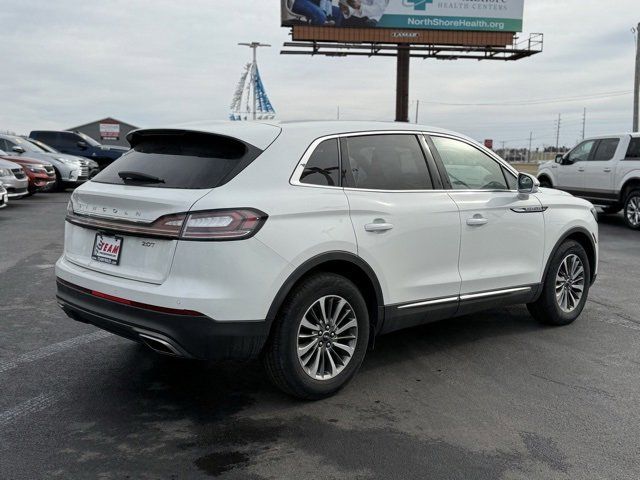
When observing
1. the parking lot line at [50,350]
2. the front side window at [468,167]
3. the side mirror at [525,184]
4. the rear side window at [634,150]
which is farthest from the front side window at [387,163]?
the rear side window at [634,150]

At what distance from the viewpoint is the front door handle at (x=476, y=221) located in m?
4.73

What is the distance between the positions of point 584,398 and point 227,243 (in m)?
2.52

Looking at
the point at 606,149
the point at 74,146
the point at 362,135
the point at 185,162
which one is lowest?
the point at 74,146

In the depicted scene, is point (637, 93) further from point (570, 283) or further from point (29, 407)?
point (29, 407)

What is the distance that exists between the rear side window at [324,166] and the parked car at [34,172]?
14835mm

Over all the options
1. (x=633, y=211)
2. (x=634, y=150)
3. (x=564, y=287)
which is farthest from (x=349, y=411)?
(x=634, y=150)

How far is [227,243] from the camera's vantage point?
341cm

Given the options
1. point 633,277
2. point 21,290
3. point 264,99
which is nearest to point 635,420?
point 633,277

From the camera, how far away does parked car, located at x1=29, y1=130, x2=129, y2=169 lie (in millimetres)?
23641

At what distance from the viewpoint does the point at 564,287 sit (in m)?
5.75

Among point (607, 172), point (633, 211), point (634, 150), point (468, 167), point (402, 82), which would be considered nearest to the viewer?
point (468, 167)

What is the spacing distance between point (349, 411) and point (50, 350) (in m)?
2.47

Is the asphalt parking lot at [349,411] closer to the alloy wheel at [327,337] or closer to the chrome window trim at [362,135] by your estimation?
the alloy wheel at [327,337]

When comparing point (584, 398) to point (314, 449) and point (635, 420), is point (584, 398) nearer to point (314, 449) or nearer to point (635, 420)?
point (635, 420)
